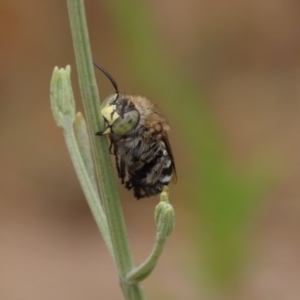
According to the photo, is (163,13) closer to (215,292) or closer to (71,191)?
(71,191)

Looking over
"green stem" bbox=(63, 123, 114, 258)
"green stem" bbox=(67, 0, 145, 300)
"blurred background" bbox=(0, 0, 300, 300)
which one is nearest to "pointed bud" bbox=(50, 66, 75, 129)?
"green stem" bbox=(63, 123, 114, 258)

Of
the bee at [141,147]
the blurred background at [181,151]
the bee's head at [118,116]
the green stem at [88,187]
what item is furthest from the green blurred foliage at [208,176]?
the green stem at [88,187]

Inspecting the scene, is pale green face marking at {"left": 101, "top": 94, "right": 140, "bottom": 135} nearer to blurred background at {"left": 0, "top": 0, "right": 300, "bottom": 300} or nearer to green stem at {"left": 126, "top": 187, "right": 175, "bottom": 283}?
green stem at {"left": 126, "top": 187, "right": 175, "bottom": 283}

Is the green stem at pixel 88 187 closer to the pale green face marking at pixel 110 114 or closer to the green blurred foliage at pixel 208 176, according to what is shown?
the pale green face marking at pixel 110 114

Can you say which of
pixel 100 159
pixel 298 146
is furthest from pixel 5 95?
pixel 100 159

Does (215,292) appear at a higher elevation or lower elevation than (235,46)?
lower

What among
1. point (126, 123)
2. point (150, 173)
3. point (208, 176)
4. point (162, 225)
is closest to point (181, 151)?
point (208, 176)
